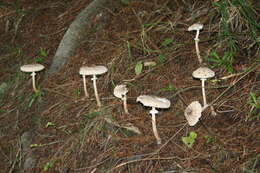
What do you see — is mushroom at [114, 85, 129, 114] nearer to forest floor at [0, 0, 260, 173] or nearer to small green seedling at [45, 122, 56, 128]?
forest floor at [0, 0, 260, 173]

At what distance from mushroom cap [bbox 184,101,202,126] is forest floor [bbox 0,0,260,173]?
146mm

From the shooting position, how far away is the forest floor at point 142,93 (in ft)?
10.1

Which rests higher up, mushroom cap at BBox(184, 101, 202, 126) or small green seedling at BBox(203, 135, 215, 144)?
mushroom cap at BBox(184, 101, 202, 126)

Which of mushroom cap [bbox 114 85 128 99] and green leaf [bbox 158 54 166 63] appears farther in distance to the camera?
green leaf [bbox 158 54 166 63]

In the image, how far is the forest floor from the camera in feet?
10.1

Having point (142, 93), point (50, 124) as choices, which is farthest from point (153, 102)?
point (50, 124)

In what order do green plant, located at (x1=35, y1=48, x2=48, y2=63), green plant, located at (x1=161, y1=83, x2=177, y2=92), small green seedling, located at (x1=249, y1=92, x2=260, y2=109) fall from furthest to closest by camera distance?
green plant, located at (x1=35, y1=48, x2=48, y2=63) < green plant, located at (x1=161, y1=83, x2=177, y2=92) < small green seedling, located at (x1=249, y1=92, x2=260, y2=109)

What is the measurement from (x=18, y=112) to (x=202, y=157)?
10.6 ft

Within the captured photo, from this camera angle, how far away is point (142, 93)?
3984mm

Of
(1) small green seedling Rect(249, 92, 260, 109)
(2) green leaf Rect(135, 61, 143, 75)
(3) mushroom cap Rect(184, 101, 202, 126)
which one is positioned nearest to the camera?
(1) small green seedling Rect(249, 92, 260, 109)

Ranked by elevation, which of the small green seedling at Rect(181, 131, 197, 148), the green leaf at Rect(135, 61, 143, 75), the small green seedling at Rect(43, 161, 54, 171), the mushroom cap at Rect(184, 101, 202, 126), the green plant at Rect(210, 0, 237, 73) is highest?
the green plant at Rect(210, 0, 237, 73)

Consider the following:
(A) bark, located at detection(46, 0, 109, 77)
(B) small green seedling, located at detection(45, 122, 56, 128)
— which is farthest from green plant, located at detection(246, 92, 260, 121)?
(A) bark, located at detection(46, 0, 109, 77)

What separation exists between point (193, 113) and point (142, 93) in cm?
98

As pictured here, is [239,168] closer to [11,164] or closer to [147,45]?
[147,45]
